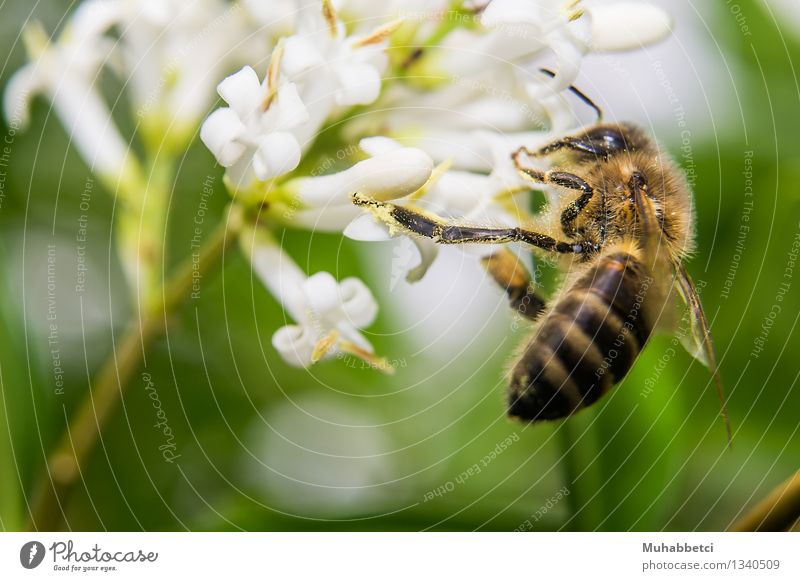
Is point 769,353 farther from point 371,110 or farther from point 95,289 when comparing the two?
point 95,289

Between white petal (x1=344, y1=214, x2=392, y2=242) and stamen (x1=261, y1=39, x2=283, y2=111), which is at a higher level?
stamen (x1=261, y1=39, x2=283, y2=111)

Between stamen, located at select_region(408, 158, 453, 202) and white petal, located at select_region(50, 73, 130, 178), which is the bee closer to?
stamen, located at select_region(408, 158, 453, 202)

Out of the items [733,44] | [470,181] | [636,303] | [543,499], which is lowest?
[543,499]

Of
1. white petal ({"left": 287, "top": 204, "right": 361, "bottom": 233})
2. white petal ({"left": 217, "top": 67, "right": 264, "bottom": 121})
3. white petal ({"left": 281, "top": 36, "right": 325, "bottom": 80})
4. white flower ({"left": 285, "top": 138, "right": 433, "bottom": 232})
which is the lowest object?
white petal ({"left": 287, "top": 204, "right": 361, "bottom": 233})

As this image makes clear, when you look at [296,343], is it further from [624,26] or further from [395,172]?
[624,26]

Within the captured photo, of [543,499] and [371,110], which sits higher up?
[371,110]

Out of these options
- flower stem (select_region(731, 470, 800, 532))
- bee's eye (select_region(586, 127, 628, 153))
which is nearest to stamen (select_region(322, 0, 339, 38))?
bee's eye (select_region(586, 127, 628, 153))

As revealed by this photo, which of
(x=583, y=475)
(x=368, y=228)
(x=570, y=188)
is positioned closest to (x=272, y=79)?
(x=368, y=228)
